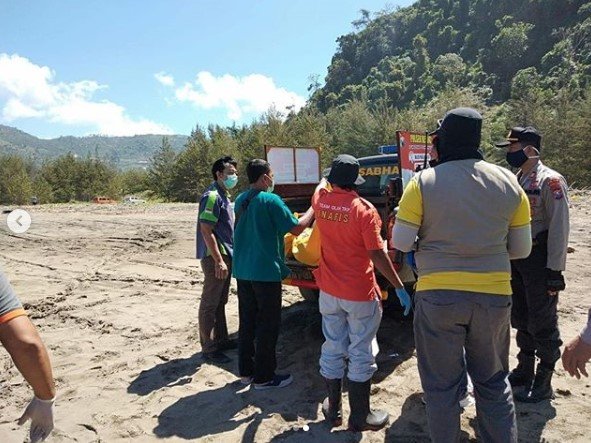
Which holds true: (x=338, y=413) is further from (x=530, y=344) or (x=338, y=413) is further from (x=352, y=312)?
(x=530, y=344)

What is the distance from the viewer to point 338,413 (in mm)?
3277

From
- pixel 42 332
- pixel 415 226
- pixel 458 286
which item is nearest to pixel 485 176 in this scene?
pixel 415 226

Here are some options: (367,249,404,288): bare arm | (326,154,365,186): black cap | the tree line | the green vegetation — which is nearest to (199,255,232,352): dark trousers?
(326,154,365,186): black cap

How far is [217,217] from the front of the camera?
4348mm

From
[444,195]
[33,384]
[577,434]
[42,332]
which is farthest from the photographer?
[42,332]

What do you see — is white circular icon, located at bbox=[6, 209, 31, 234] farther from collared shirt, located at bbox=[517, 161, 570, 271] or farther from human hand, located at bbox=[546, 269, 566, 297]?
human hand, located at bbox=[546, 269, 566, 297]

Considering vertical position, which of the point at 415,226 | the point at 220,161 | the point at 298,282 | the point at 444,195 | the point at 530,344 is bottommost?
the point at 530,344

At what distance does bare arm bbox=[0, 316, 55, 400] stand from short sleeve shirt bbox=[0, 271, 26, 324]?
2cm

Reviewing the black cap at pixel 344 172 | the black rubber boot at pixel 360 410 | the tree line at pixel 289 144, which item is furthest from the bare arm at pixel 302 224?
the tree line at pixel 289 144

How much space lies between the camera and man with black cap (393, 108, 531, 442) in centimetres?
233

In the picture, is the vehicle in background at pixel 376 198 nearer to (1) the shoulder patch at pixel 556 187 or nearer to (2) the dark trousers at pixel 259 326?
(2) the dark trousers at pixel 259 326

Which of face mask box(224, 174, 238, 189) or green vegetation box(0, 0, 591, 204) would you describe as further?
green vegetation box(0, 0, 591, 204)

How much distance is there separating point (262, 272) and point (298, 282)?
0.95m

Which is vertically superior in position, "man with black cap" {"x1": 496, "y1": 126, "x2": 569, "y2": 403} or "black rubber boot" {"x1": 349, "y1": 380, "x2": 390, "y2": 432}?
"man with black cap" {"x1": 496, "y1": 126, "x2": 569, "y2": 403}
